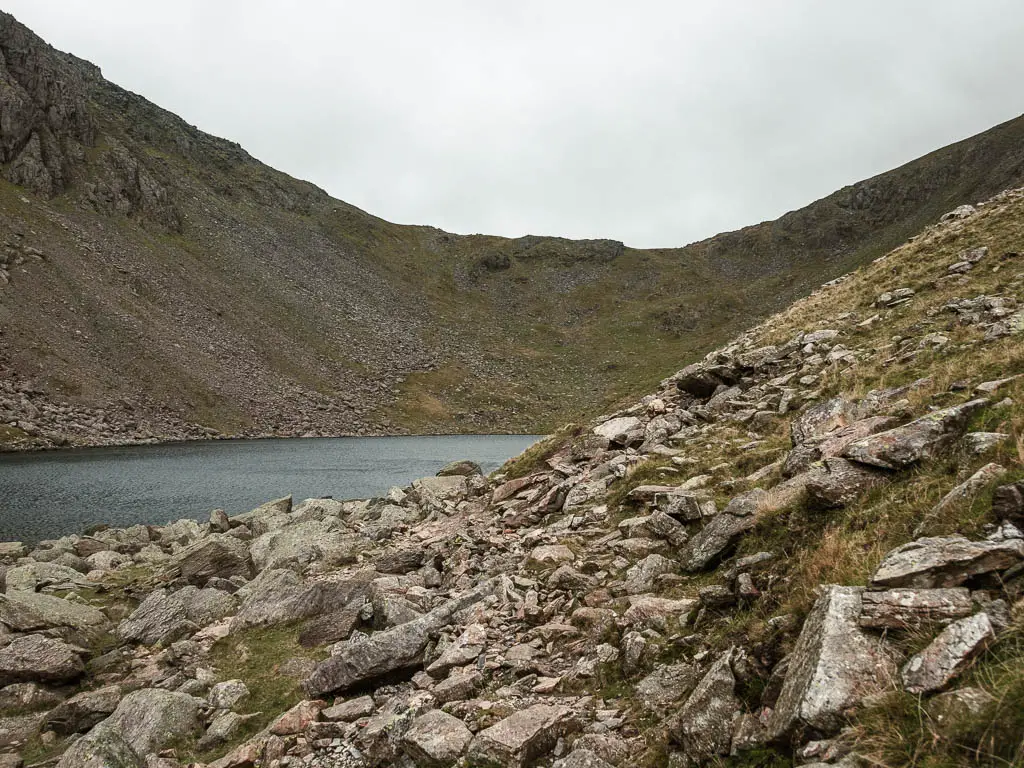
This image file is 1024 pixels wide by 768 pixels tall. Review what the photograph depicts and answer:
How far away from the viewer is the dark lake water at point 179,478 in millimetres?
39562

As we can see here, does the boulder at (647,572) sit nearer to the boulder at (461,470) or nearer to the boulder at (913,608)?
the boulder at (913,608)

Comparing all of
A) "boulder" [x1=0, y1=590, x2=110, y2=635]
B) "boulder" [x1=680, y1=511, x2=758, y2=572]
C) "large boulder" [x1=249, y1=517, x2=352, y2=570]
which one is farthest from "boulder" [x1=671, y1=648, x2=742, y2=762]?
"boulder" [x1=0, y1=590, x2=110, y2=635]

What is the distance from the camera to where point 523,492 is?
22.2m

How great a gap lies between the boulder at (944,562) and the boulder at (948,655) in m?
0.70

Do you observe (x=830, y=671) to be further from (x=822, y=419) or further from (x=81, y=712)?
(x=81, y=712)

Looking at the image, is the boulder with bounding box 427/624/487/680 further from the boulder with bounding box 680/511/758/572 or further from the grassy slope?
the boulder with bounding box 680/511/758/572

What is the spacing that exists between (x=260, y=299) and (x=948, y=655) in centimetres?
14258

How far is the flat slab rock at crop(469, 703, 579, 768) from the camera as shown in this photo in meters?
7.41

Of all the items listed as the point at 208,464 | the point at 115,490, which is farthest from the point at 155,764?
the point at 208,464

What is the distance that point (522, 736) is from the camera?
299 inches

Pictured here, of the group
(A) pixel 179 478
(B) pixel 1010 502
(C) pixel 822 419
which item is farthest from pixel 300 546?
(A) pixel 179 478

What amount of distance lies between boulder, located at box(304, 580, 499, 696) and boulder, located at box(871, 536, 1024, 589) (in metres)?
9.09

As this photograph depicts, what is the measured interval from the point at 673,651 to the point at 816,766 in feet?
12.5

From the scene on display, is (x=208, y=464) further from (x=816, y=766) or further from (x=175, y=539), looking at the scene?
(x=816, y=766)
